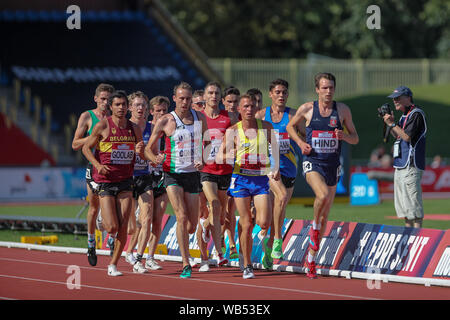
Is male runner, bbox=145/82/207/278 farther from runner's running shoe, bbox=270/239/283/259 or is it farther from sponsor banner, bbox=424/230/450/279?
sponsor banner, bbox=424/230/450/279

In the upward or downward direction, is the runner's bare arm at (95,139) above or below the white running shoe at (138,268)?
above

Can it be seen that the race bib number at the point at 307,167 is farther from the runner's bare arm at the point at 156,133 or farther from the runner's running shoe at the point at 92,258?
the runner's running shoe at the point at 92,258

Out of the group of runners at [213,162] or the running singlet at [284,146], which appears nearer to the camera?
the group of runners at [213,162]

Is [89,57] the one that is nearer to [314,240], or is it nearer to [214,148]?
[214,148]

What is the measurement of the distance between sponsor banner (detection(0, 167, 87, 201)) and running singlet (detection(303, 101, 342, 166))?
19.5m

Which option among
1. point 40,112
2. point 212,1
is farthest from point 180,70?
point 212,1

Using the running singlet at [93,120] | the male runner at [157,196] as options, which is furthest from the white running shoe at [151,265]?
the running singlet at [93,120]

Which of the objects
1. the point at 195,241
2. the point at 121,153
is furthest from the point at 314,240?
the point at 195,241

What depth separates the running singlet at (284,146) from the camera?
14391 millimetres

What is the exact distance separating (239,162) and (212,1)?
43782mm

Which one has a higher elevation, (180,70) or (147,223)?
(180,70)

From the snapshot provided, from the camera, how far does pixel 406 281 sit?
1211 centimetres

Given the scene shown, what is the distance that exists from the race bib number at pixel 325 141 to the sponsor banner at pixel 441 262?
1878 millimetres

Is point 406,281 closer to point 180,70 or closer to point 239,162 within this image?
point 239,162
